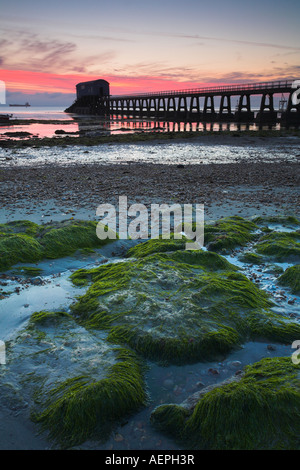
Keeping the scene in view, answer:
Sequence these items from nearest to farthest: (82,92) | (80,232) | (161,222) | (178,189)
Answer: (80,232), (161,222), (178,189), (82,92)

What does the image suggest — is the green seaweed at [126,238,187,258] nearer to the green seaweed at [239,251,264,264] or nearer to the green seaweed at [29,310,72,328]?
the green seaweed at [239,251,264,264]

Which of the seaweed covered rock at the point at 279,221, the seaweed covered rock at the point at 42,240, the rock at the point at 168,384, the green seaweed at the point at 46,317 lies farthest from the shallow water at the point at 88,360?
the seaweed covered rock at the point at 279,221

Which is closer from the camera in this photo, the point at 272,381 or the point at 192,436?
the point at 192,436

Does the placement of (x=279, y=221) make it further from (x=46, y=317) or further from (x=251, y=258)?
(x=46, y=317)

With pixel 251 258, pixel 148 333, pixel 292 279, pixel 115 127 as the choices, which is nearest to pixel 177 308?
pixel 148 333

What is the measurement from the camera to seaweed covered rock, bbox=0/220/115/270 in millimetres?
5840

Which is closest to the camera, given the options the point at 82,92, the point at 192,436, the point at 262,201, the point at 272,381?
the point at 192,436

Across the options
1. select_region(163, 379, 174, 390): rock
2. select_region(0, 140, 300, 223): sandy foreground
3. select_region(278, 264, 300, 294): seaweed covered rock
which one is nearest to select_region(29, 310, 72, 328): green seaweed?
select_region(163, 379, 174, 390): rock

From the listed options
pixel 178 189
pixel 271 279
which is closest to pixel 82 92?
pixel 178 189

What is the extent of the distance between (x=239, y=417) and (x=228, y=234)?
4.32 metres
